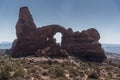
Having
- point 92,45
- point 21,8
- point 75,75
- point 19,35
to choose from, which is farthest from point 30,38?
point 75,75

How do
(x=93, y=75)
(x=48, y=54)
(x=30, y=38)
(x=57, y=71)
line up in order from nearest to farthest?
(x=57, y=71) < (x=93, y=75) < (x=48, y=54) < (x=30, y=38)

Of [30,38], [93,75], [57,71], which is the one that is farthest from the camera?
→ [30,38]

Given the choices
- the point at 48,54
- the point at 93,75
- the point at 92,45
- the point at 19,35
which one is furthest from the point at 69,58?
the point at 93,75

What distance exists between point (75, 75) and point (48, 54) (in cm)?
2137

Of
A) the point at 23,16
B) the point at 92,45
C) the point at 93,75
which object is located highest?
the point at 23,16

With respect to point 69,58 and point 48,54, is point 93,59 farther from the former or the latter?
point 48,54

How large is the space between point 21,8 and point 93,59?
22787mm

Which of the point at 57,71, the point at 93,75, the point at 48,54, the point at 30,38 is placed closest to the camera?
the point at 57,71

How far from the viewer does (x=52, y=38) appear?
72.3m

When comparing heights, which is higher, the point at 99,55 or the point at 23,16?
the point at 23,16

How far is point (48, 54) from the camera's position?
63.2m

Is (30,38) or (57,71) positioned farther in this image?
(30,38)

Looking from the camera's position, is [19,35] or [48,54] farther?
[19,35]

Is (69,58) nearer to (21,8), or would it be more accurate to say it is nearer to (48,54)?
(48,54)
